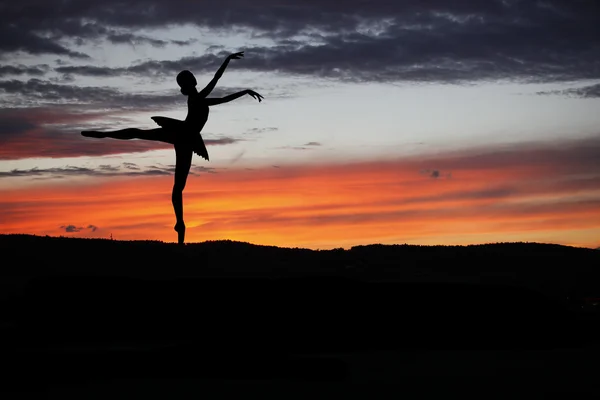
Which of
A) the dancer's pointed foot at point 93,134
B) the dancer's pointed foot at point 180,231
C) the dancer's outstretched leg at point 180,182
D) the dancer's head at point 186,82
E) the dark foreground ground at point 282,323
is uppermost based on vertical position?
the dancer's head at point 186,82

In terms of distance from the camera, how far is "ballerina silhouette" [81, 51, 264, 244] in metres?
15.2

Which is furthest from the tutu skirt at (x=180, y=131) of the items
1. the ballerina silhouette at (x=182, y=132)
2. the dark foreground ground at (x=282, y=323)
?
the dark foreground ground at (x=282, y=323)

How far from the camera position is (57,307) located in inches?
446

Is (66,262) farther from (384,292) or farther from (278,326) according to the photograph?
(384,292)

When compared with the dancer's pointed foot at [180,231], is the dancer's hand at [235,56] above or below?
above

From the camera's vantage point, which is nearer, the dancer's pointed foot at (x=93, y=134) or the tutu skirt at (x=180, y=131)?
the dancer's pointed foot at (x=93, y=134)

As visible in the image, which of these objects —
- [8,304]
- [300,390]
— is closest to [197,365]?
[300,390]

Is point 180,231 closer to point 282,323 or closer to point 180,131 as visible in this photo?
point 180,131

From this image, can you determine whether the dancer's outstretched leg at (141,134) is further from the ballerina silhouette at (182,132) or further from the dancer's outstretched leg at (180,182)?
the dancer's outstretched leg at (180,182)

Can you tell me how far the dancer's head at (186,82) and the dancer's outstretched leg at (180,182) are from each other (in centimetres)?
111

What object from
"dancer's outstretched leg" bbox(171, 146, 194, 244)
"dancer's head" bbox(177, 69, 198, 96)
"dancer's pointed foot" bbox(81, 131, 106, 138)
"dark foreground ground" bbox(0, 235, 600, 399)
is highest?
"dancer's head" bbox(177, 69, 198, 96)

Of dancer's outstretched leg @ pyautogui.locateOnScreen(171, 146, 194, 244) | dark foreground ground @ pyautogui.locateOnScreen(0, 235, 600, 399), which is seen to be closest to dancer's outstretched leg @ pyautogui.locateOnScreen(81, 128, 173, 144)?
dancer's outstretched leg @ pyautogui.locateOnScreen(171, 146, 194, 244)

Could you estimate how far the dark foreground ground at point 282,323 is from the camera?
26.9 ft

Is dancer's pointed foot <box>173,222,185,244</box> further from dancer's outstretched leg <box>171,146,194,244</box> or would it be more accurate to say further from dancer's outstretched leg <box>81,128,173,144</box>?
dancer's outstretched leg <box>81,128,173,144</box>
